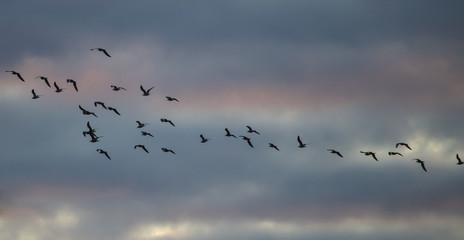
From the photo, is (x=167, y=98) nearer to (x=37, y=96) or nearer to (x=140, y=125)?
(x=140, y=125)

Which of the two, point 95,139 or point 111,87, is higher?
point 111,87

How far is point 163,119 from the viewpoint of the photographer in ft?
418

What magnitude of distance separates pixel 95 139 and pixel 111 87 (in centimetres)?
830

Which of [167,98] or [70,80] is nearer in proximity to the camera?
[70,80]

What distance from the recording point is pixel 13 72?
119m

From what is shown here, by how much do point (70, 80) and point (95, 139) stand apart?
32.3 feet

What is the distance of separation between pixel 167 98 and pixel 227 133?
437 inches

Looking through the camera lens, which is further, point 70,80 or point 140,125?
point 140,125

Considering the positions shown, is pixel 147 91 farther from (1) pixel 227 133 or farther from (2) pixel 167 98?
(1) pixel 227 133

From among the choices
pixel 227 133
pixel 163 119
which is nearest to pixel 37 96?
pixel 163 119

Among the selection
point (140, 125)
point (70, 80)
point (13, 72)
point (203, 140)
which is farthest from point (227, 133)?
point (13, 72)

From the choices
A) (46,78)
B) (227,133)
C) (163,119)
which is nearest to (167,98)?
(163,119)

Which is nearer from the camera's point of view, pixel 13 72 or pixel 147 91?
pixel 13 72

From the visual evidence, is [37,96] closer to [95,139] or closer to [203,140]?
[95,139]
